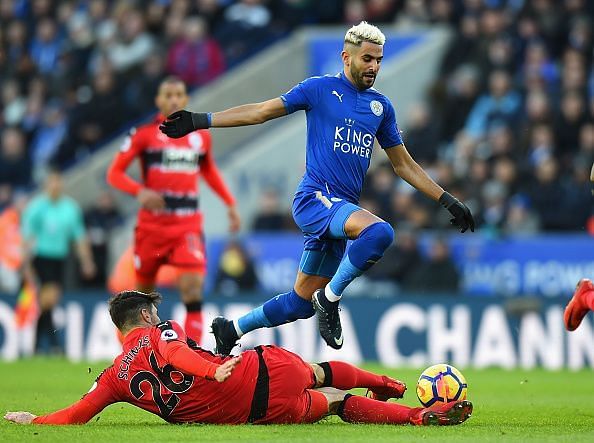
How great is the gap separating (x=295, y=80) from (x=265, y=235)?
414cm

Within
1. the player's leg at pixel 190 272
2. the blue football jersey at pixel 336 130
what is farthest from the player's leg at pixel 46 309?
the blue football jersey at pixel 336 130

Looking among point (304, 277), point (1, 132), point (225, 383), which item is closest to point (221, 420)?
point (225, 383)

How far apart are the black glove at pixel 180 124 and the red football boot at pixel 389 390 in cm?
208

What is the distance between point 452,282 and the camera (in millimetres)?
17234

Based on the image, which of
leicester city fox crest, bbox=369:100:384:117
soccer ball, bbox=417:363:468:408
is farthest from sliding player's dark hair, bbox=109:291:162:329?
leicester city fox crest, bbox=369:100:384:117

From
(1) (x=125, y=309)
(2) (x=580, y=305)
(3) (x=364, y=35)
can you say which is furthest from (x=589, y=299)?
(1) (x=125, y=309)

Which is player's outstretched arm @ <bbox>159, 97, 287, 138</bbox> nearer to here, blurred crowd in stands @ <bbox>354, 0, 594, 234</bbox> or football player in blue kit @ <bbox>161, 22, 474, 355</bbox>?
football player in blue kit @ <bbox>161, 22, 474, 355</bbox>

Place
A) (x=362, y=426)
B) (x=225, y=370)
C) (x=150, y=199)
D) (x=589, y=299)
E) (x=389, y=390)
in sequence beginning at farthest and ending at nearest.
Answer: (x=150, y=199) → (x=589, y=299) → (x=389, y=390) → (x=362, y=426) → (x=225, y=370)

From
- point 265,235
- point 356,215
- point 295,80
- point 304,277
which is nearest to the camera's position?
point 356,215

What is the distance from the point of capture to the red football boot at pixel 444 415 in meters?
8.38

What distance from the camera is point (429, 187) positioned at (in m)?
9.73

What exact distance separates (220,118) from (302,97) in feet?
2.39

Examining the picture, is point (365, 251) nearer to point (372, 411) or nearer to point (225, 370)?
point (372, 411)

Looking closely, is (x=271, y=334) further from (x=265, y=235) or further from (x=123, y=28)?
(x=123, y=28)
